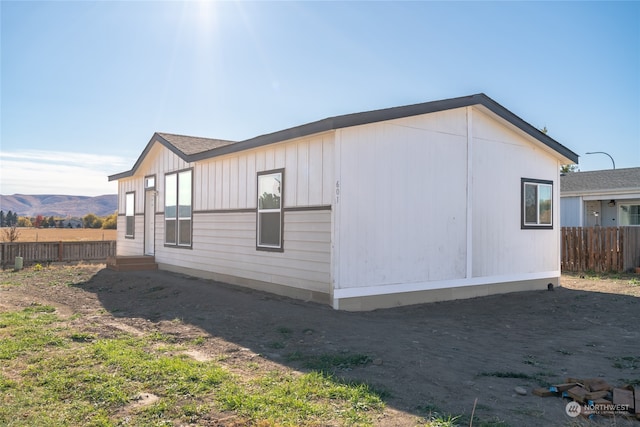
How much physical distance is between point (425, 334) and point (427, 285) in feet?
9.62

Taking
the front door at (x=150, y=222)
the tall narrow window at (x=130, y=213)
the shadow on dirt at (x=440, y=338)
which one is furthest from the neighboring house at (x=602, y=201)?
the tall narrow window at (x=130, y=213)

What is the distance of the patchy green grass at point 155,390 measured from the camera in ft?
13.8

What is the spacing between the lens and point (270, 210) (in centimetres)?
1091

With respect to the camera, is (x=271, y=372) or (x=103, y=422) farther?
(x=271, y=372)

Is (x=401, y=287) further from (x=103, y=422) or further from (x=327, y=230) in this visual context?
(x=103, y=422)

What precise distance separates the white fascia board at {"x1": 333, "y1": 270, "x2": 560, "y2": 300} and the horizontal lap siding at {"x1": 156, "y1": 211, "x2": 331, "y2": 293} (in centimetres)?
45

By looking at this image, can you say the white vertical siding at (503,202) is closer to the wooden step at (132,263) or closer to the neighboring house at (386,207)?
the neighboring house at (386,207)

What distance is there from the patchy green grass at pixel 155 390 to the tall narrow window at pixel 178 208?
8271mm

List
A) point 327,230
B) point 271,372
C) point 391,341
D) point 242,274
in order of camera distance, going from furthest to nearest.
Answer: point 242,274 → point 327,230 → point 391,341 → point 271,372

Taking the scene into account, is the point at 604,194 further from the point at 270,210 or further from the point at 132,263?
the point at 132,263

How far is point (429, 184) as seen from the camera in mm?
10273

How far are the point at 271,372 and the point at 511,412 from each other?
245 centimetres

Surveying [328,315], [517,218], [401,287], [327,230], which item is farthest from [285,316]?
[517,218]

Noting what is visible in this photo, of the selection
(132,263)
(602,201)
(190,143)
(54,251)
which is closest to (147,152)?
(190,143)
